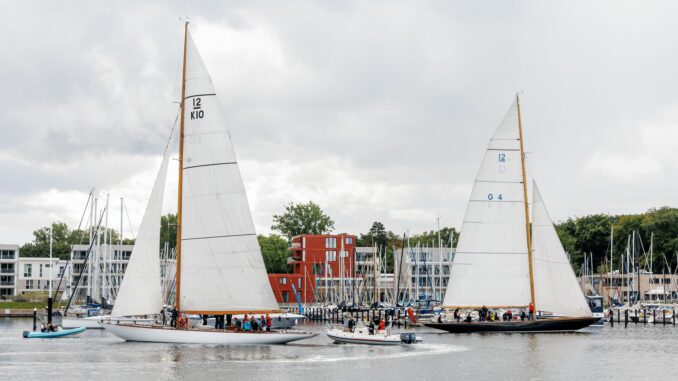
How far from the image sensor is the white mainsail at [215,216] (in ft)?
208

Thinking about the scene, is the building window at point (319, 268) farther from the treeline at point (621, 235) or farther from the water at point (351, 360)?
the water at point (351, 360)

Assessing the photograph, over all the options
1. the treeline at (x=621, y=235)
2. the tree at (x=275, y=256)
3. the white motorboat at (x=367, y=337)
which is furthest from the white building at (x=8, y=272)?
the white motorboat at (x=367, y=337)

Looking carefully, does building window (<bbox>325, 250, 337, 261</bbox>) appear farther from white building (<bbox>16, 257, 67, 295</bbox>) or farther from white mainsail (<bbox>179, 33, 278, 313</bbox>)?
white mainsail (<bbox>179, 33, 278, 313</bbox>)

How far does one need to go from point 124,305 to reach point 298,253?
344 ft

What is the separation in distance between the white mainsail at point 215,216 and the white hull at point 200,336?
2042 millimetres

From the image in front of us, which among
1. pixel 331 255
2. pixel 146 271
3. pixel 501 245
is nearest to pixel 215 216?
pixel 146 271

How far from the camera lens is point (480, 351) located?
64.2 metres

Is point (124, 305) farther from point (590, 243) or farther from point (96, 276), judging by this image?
point (590, 243)

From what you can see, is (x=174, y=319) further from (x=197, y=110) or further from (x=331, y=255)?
(x=331, y=255)

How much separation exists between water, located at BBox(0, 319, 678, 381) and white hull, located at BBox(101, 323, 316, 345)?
67cm

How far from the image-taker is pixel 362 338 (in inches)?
2697

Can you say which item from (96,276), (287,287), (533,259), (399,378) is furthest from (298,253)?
(399,378)

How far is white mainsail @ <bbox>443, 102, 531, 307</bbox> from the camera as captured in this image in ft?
261

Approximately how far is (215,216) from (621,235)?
133291 millimetres
